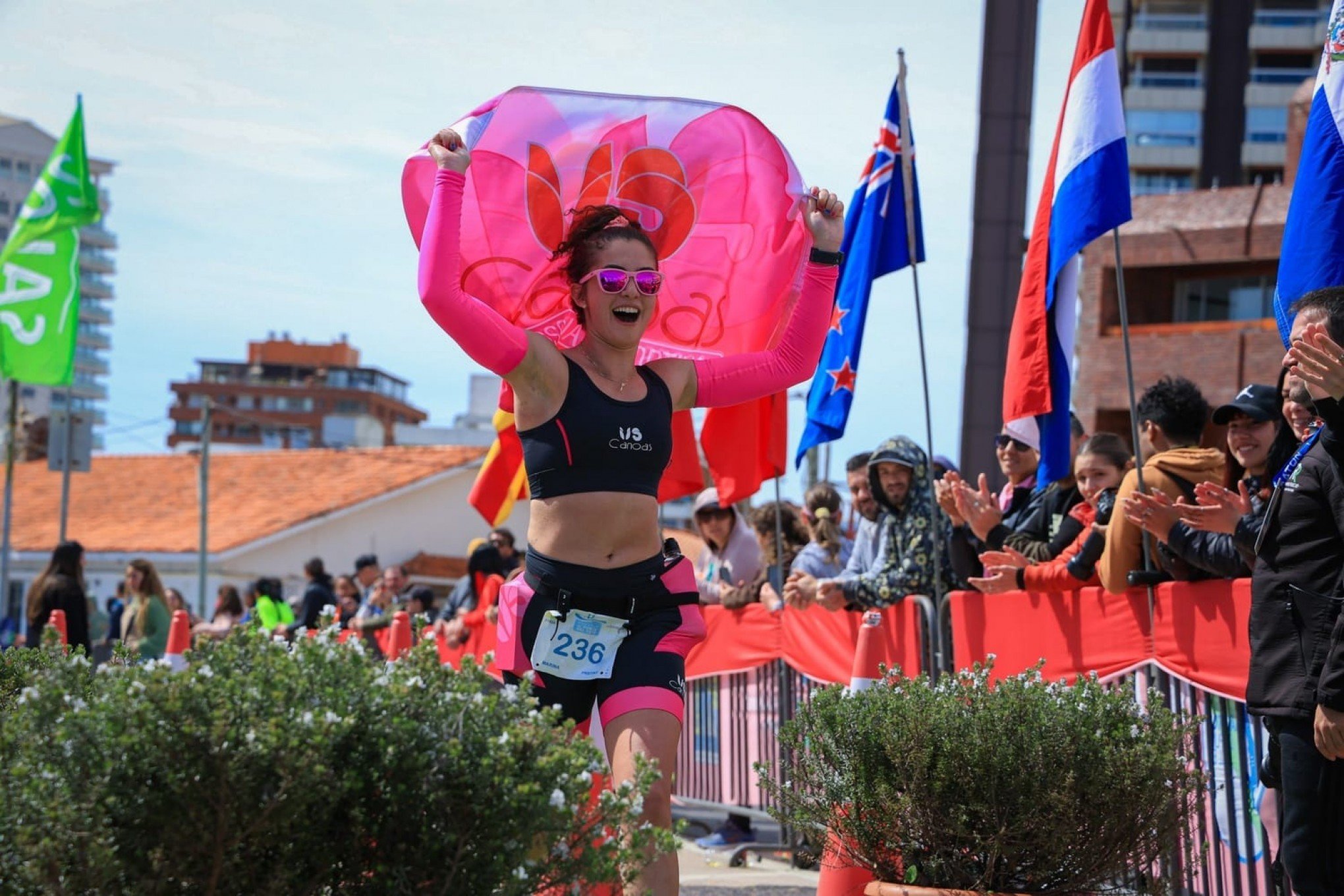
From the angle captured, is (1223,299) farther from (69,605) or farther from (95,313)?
(95,313)

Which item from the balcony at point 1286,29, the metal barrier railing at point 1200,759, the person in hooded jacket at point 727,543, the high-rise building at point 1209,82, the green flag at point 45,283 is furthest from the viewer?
the high-rise building at point 1209,82

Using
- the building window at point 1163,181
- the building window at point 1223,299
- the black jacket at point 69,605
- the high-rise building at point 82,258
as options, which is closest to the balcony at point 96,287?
the high-rise building at point 82,258

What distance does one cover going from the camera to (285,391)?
15438 cm

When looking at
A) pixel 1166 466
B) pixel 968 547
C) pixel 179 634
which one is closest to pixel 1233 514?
pixel 1166 466

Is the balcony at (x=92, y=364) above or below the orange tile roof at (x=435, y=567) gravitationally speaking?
above

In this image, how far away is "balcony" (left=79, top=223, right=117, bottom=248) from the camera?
162 m

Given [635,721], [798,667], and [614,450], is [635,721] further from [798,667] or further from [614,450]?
[798,667]

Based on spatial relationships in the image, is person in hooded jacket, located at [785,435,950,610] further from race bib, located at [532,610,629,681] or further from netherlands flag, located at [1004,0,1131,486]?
race bib, located at [532,610,629,681]

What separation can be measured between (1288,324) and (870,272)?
3.71 meters

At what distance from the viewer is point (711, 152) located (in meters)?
6.20

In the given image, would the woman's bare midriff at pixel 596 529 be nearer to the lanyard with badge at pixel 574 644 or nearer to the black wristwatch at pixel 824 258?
the lanyard with badge at pixel 574 644

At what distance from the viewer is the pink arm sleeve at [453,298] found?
4.89 metres

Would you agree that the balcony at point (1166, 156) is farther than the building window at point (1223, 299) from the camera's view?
Yes

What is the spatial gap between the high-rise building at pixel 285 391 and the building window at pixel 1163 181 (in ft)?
256
